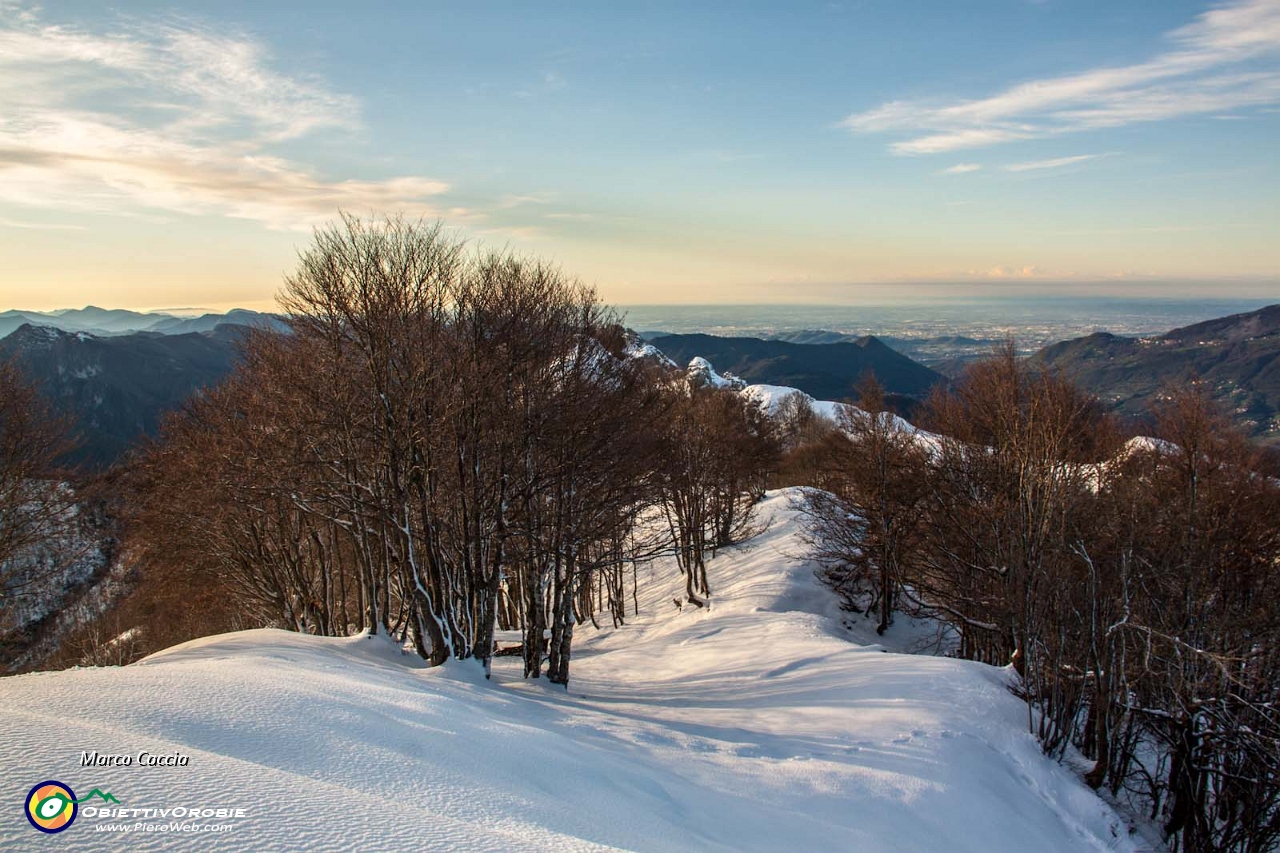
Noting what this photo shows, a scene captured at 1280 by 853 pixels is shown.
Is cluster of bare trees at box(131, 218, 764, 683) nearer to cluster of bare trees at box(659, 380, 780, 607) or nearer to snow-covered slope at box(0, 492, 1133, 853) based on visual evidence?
snow-covered slope at box(0, 492, 1133, 853)

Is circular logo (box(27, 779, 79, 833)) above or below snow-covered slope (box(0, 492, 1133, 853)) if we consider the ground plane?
above

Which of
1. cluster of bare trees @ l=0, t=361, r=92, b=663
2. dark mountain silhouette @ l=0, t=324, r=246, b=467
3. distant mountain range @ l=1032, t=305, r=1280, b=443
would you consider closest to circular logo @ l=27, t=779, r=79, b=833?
cluster of bare trees @ l=0, t=361, r=92, b=663

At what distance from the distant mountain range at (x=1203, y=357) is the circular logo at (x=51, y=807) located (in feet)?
479

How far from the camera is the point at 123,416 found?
14500 centimetres

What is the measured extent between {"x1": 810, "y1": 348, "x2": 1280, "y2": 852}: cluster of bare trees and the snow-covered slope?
5.15ft

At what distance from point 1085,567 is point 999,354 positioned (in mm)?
6368

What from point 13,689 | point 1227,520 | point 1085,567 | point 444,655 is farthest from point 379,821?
point 1227,520

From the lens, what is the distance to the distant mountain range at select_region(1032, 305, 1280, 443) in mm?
132625

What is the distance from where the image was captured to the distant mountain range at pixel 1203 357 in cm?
13262

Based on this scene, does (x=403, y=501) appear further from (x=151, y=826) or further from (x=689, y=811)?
(x=151, y=826)

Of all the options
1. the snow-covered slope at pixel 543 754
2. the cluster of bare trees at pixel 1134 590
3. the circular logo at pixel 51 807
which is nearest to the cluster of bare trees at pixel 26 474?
the snow-covered slope at pixel 543 754

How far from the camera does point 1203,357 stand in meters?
166

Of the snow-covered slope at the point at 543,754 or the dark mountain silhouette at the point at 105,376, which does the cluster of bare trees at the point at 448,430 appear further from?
the dark mountain silhouette at the point at 105,376

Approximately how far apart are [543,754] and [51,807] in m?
4.11
